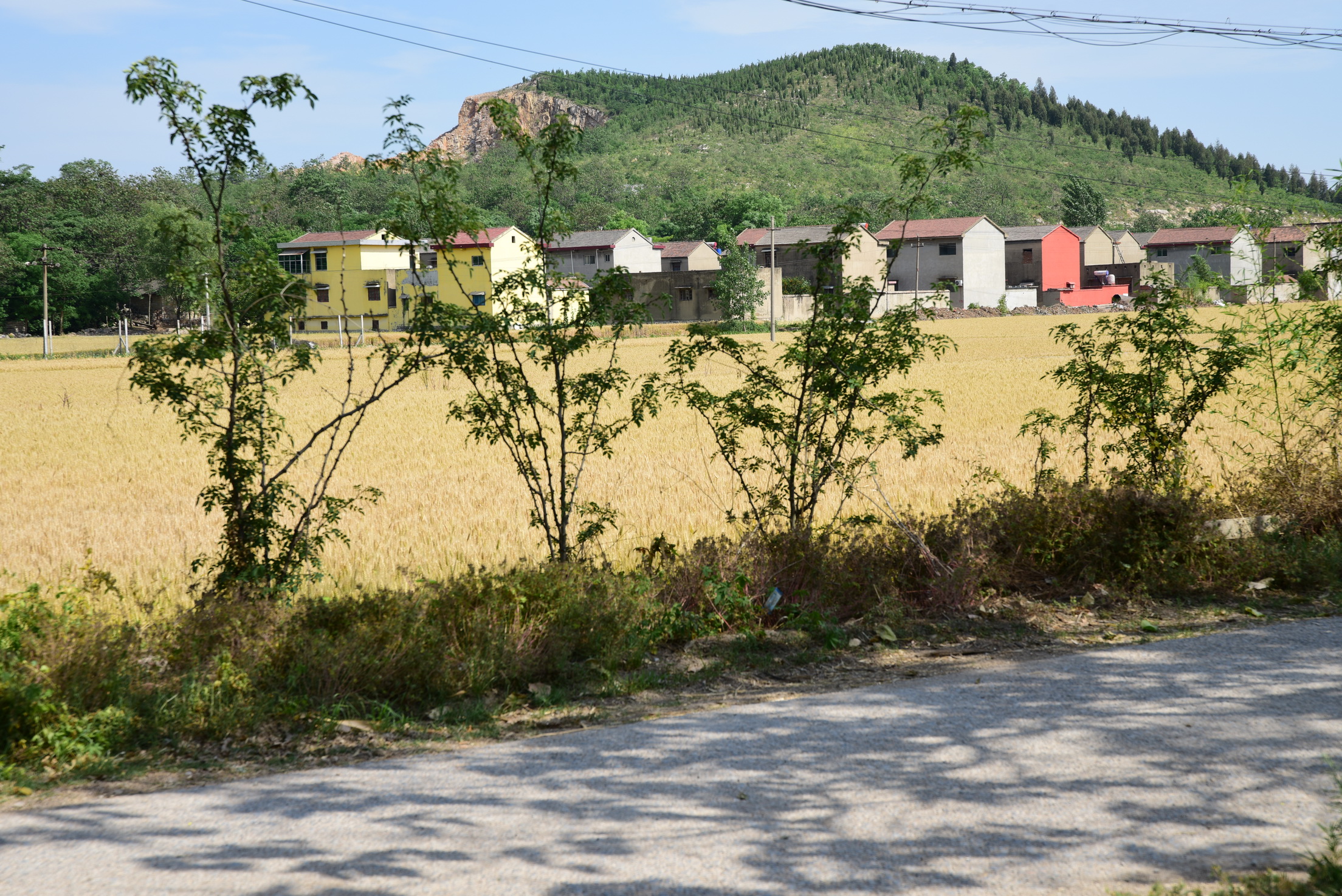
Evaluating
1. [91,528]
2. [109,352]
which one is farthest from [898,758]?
[109,352]

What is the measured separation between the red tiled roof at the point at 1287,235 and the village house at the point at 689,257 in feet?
266

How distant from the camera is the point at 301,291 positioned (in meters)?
7.45

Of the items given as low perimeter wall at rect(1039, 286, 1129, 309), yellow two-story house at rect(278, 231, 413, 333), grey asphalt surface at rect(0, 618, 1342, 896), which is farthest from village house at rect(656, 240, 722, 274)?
grey asphalt surface at rect(0, 618, 1342, 896)

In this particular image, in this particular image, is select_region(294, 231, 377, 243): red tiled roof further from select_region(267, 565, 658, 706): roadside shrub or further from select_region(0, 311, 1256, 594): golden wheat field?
select_region(267, 565, 658, 706): roadside shrub

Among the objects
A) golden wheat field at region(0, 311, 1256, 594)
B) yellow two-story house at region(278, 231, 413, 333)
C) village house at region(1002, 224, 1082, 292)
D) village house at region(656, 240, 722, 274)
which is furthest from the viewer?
village house at region(656, 240, 722, 274)

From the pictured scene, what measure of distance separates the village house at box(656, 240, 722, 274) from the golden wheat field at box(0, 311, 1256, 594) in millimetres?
62855

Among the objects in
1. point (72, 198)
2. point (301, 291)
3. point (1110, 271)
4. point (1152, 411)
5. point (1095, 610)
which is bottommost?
point (1095, 610)

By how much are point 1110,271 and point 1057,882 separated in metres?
104

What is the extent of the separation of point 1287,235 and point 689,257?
267 feet

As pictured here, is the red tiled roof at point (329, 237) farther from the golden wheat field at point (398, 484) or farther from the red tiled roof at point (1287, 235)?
the red tiled roof at point (1287, 235)

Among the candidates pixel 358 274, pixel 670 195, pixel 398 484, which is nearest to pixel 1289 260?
pixel 398 484

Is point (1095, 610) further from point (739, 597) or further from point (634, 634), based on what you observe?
point (634, 634)

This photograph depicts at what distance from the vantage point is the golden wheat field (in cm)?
1113

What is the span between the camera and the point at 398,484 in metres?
16.4
